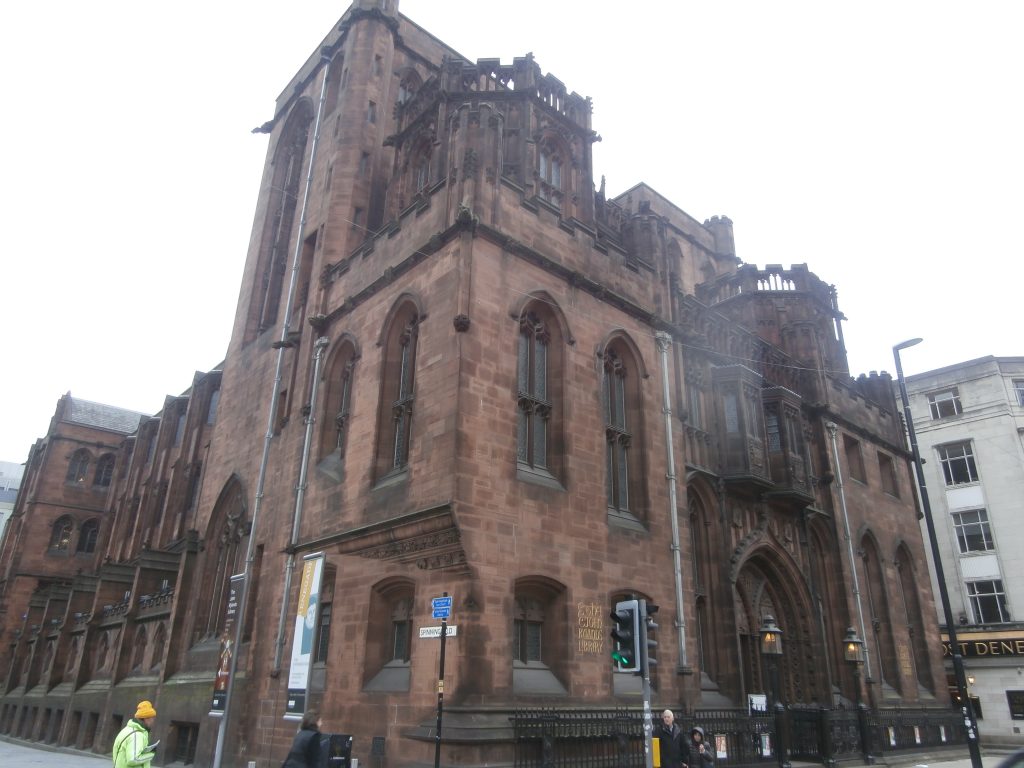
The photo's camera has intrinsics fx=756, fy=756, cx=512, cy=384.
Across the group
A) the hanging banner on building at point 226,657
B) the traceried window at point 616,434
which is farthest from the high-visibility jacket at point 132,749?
the traceried window at point 616,434

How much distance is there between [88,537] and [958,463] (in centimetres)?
5497

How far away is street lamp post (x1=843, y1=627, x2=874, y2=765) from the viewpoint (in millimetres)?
20375

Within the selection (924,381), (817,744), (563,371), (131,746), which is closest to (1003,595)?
(924,381)

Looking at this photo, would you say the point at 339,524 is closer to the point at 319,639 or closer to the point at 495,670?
the point at 319,639

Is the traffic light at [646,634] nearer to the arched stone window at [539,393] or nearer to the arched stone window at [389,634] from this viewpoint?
the arched stone window at [539,393]

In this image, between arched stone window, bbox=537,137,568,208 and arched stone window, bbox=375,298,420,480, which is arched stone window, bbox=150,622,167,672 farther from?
arched stone window, bbox=537,137,568,208

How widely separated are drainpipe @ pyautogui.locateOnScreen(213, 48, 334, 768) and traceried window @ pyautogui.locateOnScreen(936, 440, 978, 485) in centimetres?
3715

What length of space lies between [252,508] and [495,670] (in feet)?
38.7

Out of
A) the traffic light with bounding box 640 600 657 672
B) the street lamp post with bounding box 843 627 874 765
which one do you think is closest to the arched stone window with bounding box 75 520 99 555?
the street lamp post with bounding box 843 627 874 765

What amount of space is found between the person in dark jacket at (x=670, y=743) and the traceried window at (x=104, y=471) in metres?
50.6

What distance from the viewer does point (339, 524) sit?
59.3 feet

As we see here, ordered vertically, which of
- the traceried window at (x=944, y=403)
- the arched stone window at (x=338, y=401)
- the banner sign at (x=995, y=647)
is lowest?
the banner sign at (x=995, y=647)

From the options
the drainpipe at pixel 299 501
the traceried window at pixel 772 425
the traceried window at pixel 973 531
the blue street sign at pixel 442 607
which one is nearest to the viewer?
the blue street sign at pixel 442 607

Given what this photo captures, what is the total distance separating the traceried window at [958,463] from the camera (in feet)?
137
